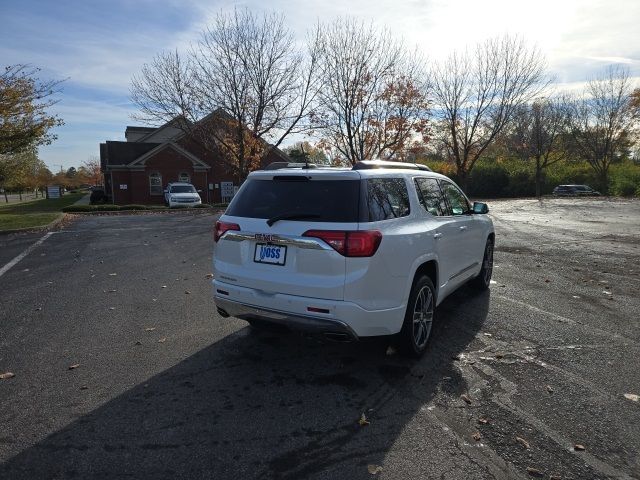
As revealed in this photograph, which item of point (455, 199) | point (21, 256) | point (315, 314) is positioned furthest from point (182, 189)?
point (315, 314)

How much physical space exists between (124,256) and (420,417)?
8.38m

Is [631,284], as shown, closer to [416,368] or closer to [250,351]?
[416,368]

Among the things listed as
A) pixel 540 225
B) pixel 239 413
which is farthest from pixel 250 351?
pixel 540 225

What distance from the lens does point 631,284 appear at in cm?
714

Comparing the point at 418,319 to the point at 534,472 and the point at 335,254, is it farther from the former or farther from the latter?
the point at 534,472

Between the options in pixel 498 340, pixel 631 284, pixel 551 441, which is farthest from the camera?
pixel 631 284

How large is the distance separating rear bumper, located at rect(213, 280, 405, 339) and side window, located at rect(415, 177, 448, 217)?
129 centimetres

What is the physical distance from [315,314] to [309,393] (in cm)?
64

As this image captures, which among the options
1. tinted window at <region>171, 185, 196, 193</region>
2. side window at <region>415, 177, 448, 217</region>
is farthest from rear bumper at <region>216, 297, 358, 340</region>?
tinted window at <region>171, 185, 196, 193</region>

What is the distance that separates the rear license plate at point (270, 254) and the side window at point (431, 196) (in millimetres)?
1622

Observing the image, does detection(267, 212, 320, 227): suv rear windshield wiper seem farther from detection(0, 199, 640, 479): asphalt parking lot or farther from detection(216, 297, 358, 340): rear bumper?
detection(0, 199, 640, 479): asphalt parking lot

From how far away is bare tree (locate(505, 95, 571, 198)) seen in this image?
44750mm

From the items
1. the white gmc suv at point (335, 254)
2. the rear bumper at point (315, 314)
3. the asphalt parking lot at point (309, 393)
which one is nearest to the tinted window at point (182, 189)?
the asphalt parking lot at point (309, 393)

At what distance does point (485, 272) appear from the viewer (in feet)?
22.0
